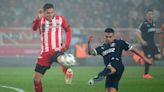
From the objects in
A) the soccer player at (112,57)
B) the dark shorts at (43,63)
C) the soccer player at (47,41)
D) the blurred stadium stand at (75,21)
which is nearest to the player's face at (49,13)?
the soccer player at (47,41)

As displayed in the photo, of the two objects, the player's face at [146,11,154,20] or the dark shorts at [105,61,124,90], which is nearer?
the dark shorts at [105,61,124,90]

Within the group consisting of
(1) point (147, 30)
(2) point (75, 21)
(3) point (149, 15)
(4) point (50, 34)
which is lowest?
(2) point (75, 21)

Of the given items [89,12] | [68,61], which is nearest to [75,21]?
[89,12]

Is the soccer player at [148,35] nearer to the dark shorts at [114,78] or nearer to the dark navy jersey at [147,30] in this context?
the dark navy jersey at [147,30]

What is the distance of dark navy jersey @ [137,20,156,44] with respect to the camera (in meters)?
21.4

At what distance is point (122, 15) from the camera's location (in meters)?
35.9

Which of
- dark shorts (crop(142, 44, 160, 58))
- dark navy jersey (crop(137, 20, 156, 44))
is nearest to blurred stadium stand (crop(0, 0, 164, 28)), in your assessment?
dark navy jersey (crop(137, 20, 156, 44))

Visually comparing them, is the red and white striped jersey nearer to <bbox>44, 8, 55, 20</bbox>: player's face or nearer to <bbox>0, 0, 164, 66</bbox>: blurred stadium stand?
<bbox>44, 8, 55, 20</bbox>: player's face

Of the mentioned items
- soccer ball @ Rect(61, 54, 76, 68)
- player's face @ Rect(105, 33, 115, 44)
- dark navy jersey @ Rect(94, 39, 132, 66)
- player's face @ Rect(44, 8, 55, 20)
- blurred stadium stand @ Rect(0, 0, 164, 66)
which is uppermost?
player's face @ Rect(44, 8, 55, 20)

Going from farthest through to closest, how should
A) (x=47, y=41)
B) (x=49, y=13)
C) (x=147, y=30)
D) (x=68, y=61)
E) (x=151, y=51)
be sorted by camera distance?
(x=147, y=30) → (x=151, y=51) → (x=47, y=41) → (x=49, y=13) → (x=68, y=61)

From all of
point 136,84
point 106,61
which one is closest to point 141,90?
point 136,84

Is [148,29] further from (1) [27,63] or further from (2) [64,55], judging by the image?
(1) [27,63]

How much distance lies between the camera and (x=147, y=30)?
21.5m

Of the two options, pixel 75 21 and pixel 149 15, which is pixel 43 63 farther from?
pixel 75 21
